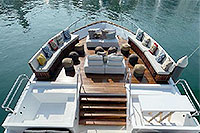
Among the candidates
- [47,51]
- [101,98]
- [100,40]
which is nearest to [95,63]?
[101,98]

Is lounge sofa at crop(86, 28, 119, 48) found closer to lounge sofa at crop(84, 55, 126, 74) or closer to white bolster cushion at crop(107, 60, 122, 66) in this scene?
lounge sofa at crop(84, 55, 126, 74)

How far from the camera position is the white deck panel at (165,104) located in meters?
4.23

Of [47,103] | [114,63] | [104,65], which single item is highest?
[114,63]

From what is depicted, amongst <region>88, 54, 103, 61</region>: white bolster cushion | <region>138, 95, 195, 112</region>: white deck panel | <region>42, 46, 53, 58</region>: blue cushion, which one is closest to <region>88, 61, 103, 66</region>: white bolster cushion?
<region>88, 54, 103, 61</region>: white bolster cushion

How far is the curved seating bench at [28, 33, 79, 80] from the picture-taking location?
6336 millimetres

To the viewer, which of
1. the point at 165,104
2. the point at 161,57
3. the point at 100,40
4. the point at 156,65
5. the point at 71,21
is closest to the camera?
the point at 165,104

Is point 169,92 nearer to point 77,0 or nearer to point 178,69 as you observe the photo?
point 178,69

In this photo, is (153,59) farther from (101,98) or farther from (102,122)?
(102,122)

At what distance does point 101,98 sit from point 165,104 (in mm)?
2564

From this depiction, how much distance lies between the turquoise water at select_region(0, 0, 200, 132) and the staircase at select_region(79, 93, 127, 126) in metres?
4.62

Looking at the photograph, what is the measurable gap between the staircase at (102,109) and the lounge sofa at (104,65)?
5.02 ft

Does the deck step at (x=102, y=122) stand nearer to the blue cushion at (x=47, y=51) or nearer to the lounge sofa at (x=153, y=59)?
the lounge sofa at (x=153, y=59)

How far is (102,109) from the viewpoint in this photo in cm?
569

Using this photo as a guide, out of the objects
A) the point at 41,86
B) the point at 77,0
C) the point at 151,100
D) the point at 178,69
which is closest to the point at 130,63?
the point at 178,69
